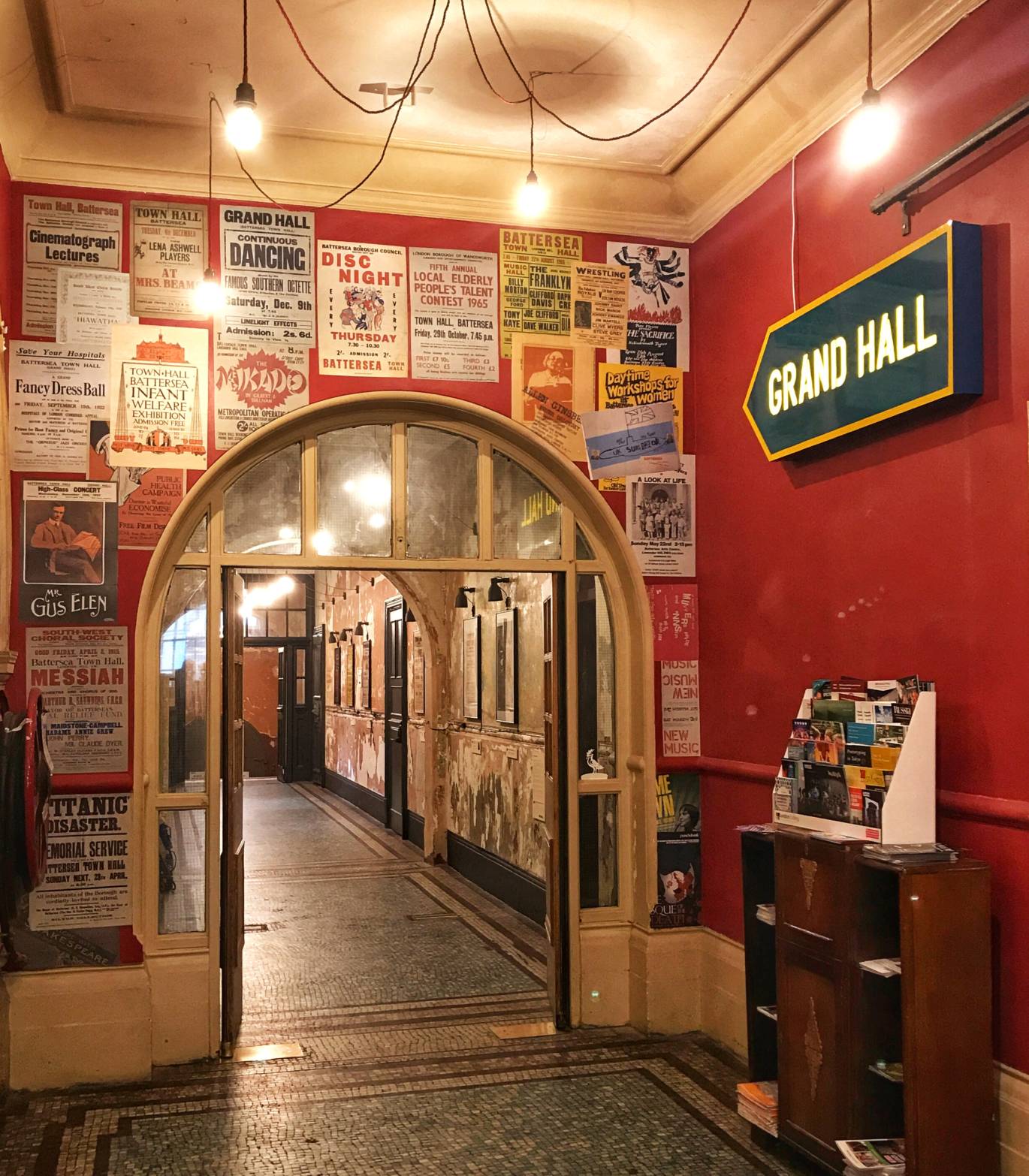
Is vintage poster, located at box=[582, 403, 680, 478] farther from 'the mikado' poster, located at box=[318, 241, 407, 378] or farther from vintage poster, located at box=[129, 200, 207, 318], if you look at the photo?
vintage poster, located at box=[129, 200, 207, 318]

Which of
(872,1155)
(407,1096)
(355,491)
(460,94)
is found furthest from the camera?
(355,491)

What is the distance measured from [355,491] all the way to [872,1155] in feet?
10.8

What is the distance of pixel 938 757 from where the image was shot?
12.2ft

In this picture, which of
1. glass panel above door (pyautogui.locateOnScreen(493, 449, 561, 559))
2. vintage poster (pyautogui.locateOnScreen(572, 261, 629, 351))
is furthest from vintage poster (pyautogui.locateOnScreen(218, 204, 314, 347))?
vintage poster (pyautogui.locateOnScreen(572, 261, 629, 351))

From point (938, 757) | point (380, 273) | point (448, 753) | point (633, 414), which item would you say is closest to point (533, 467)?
point (633, 414)

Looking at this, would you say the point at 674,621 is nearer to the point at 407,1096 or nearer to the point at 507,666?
the point at 407,1096

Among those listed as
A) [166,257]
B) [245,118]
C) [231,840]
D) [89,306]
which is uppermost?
[166,257]

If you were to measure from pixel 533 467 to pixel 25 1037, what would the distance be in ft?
10.4

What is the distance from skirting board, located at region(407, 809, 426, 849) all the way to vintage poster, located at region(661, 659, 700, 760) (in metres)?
5.18

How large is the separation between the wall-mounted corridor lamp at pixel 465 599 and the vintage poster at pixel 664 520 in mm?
3643

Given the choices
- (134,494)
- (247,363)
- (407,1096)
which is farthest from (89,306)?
(407,1096)

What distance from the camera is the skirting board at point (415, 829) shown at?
34.3 ft

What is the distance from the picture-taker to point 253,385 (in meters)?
5.03

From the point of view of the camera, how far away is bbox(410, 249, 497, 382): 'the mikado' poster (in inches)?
206
